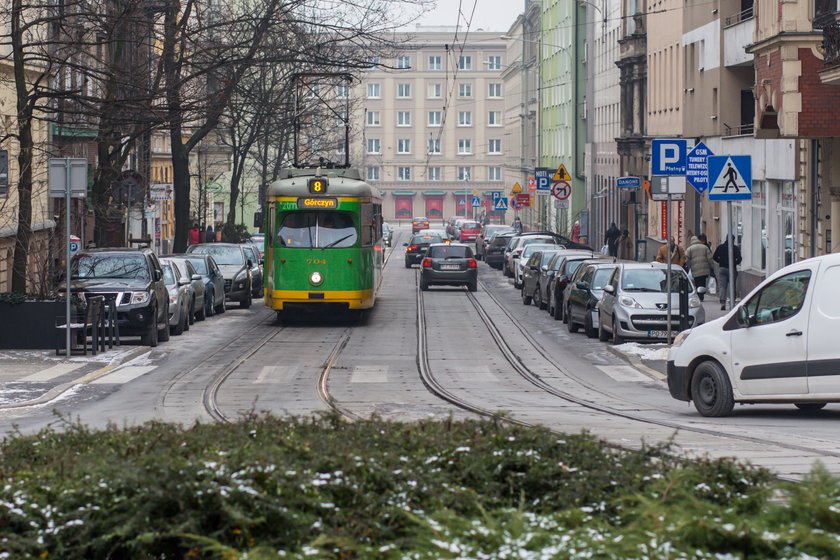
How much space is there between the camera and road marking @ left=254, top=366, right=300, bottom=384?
2006 centimetres

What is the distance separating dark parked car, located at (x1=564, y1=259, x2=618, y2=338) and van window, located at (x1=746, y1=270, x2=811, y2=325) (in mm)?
13534

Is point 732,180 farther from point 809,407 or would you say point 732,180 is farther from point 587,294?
point 587,294

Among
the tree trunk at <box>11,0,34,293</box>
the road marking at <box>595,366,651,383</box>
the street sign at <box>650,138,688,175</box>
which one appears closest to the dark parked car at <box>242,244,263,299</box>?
the tree trunk at <box>11,0,34,293</box>

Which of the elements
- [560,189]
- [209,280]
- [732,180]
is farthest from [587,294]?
[560,189]

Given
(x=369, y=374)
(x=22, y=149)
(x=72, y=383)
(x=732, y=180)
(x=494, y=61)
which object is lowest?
(x=369, y=374)

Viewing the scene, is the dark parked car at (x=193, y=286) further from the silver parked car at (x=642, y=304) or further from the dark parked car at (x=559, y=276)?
the silver parked car at (x=642, y=304)

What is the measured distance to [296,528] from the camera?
6336mm

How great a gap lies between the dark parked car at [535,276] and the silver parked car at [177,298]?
10457 mm

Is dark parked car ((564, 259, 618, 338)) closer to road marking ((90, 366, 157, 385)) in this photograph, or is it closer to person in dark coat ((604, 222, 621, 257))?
road marking ((90, 366, 157, 385))

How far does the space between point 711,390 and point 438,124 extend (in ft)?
467

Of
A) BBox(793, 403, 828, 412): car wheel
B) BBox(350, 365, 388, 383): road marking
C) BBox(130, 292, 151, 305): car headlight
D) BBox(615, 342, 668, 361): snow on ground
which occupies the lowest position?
BBox(615, 342, 668, 361): snow on ground

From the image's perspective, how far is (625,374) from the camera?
21.8 meters

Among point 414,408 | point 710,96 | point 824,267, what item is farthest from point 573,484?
point 710,96

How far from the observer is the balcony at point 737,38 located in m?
41.6
